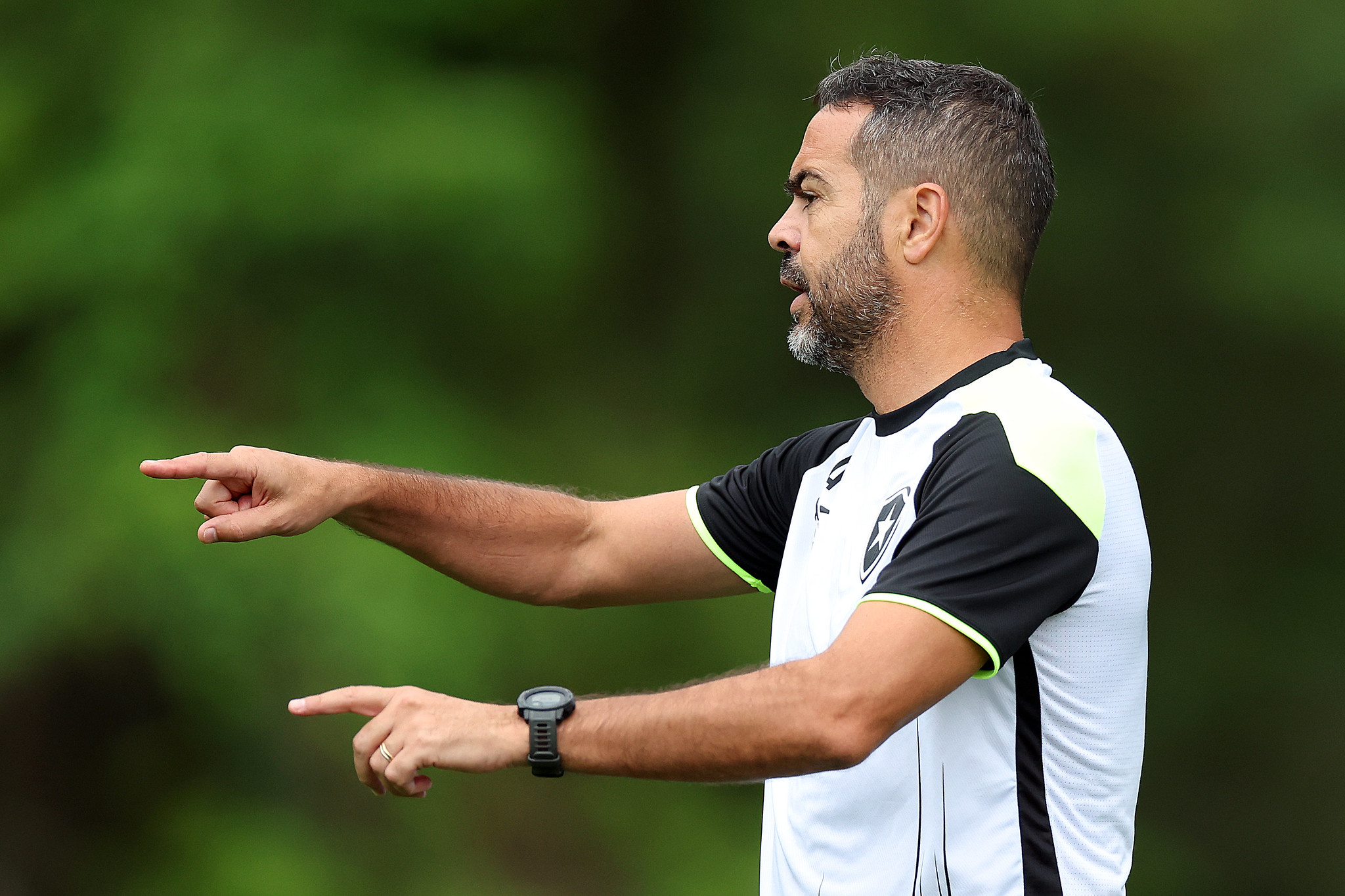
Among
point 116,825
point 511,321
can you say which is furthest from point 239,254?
point 116,825

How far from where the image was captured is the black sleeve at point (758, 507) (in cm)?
211

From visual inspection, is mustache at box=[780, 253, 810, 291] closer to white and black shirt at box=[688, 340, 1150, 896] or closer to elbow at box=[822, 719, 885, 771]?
white and black shirt at box=[688, 340, 1150, 896]

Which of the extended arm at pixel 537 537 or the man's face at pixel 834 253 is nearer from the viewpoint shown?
the man's face at pixel 834 253

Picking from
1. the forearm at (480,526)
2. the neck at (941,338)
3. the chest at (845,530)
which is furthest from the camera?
the forearm at (480,526)

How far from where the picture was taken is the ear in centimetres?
175

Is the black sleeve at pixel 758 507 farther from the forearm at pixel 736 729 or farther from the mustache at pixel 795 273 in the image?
the forearm at pixel 736 729

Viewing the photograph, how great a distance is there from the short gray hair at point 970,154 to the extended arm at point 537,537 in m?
0.76

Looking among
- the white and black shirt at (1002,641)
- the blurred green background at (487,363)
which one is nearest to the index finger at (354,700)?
the white and black shirt at (1002,641)

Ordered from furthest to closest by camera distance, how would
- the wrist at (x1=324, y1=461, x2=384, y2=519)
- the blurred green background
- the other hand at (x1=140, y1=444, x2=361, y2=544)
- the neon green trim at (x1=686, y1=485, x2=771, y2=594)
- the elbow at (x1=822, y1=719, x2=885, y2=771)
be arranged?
the blurred green background, the neon green trim at (x1=686, y1=485, x2=771, y2=594), the wrist at (x1=324, y1=461, x2=384, y2=519), the other hand at (x1=140, y1=444, x2=361, y2=544), the elbow at (x1=822, y1=719, x2=885, y2=771)

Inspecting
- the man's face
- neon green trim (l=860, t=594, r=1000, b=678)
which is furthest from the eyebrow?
neon green trim (l=860, t=594, r=1000, b=678)

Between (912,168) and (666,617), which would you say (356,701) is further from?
(666,617)

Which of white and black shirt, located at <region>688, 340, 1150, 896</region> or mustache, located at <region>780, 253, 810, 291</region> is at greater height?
mustache, located at <region>780, 253, 810, 291</region>

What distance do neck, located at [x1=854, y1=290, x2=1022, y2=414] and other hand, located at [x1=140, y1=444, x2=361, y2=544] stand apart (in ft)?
3.02

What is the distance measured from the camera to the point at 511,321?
4.22m
